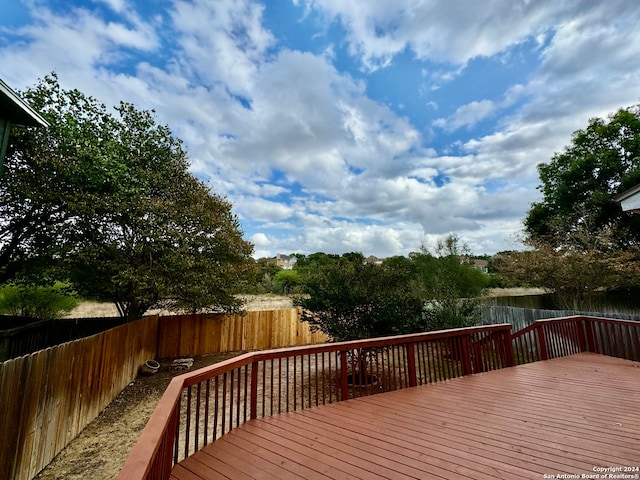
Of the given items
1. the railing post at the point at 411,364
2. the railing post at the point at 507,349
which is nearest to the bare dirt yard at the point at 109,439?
the railing post at the point at 411,364

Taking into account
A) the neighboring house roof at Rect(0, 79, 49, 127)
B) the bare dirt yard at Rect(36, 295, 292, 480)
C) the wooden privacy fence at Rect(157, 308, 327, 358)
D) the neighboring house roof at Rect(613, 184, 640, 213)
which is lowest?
the bare dirt yard at Rect(36, 295, 292, 480)

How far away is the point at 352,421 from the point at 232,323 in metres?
7.63

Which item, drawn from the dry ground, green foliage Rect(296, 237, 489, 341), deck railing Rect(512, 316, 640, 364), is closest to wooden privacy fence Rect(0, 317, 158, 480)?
the dry ground

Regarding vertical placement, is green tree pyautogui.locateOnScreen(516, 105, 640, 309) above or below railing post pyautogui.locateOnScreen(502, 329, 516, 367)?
above

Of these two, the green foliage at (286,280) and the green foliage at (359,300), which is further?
the green foliage at (286,280)

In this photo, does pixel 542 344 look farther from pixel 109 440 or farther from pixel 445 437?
pixel 109 440

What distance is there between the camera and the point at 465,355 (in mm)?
4379

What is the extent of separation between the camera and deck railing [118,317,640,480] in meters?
1.58

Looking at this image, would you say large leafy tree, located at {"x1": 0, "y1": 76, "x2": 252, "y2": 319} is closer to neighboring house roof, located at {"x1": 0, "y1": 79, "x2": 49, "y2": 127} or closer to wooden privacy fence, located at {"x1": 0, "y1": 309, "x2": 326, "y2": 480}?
wooden privacy fence, located at {"x1": 0, "y1": 309, "x2": 326, "y2": 480}

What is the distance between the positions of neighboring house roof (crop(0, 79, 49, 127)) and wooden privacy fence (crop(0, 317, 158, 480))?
10.9 feet

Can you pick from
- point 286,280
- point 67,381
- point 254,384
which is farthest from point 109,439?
point 286,280

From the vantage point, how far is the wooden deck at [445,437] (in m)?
2.04

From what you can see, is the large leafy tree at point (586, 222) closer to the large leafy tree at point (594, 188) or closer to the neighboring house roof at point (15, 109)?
the large leafy tree at point (594, 188)

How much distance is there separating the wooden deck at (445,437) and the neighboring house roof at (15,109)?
495cm
